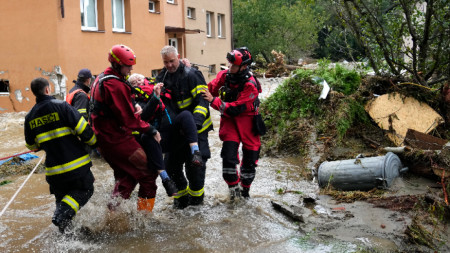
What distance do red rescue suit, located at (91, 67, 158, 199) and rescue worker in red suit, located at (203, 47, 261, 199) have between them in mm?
1090

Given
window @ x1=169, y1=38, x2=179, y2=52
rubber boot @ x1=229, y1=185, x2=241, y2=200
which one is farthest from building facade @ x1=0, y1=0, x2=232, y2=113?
rubber boot @ x1=229, y1=185, x2=241, y2=200

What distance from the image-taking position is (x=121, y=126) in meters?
4.70

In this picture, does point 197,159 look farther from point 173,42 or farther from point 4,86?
point 173,42

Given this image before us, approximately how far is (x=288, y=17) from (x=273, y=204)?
3606 centimetres

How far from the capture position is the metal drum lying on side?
18.3 feet

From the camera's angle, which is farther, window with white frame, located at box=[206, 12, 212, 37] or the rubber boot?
window with white frame, located at box=[206, 12, 212, 37]

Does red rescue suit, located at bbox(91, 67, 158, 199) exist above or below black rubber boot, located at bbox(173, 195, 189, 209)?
above

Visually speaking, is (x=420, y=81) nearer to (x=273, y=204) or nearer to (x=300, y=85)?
(x=300, y=85)

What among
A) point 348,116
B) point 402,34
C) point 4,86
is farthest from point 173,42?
point 348,116

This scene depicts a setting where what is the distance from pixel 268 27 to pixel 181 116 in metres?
35.4

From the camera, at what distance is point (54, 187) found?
4551 mm

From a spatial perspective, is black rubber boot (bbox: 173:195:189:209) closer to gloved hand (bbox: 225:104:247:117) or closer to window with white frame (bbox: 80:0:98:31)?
gloved hand (bbox: 225:104:247:117)

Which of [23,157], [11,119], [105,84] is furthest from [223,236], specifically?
[11,119]

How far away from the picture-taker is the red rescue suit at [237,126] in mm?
5508
